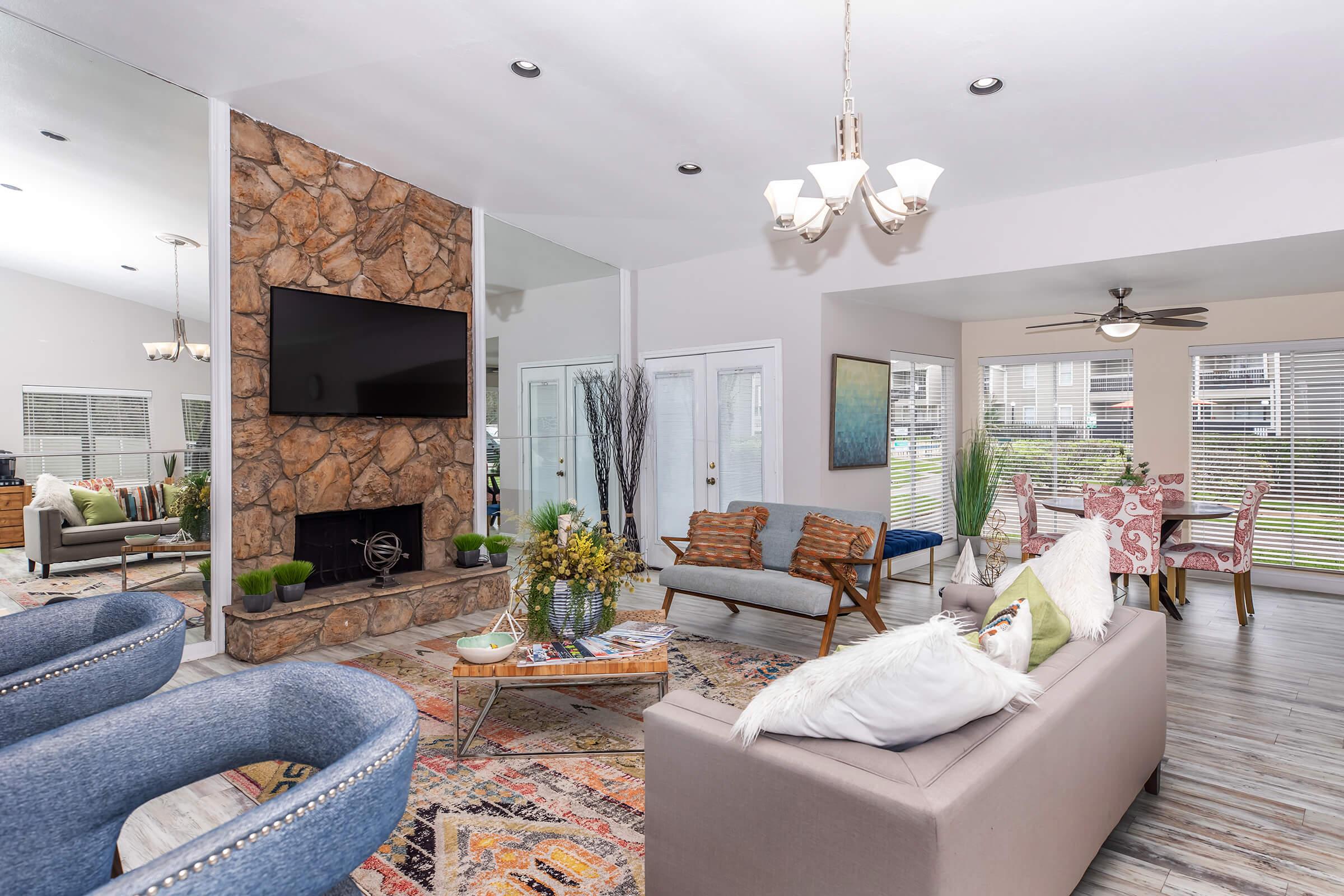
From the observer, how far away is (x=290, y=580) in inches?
167

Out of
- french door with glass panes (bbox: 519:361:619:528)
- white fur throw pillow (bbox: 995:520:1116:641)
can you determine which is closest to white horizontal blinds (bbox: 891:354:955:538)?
french door with glass panes (bbox: 519:361:619:528)

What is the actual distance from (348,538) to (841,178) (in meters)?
3.87

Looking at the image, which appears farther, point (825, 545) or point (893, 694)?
point (825, 545)

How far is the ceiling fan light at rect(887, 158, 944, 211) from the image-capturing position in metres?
2.77

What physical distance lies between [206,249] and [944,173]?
4.36 m

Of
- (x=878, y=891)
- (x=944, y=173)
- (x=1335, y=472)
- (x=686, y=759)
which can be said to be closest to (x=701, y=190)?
(x=944, y=173)

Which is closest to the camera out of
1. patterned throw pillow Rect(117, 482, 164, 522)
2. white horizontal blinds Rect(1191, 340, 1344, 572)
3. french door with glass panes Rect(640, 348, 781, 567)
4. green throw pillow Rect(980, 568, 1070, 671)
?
green throw pillow Rect(980, 568, 1070, 671)

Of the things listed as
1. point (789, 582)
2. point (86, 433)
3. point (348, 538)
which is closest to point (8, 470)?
point (86, 433)

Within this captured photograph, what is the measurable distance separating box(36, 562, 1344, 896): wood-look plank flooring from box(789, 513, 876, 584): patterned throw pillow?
46 cm

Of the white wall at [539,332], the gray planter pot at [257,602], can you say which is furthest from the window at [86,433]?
the white wall at [539,332]

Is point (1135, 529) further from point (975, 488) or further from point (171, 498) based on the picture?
point (171, 498)

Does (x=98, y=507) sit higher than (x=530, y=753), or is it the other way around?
(x=98, y=507)

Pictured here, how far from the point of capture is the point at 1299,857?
222 centimetres

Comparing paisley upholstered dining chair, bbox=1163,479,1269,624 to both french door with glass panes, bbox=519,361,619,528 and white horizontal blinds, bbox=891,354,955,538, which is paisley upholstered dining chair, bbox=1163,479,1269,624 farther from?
french door with glass panes, bbox=519,361,619,528
